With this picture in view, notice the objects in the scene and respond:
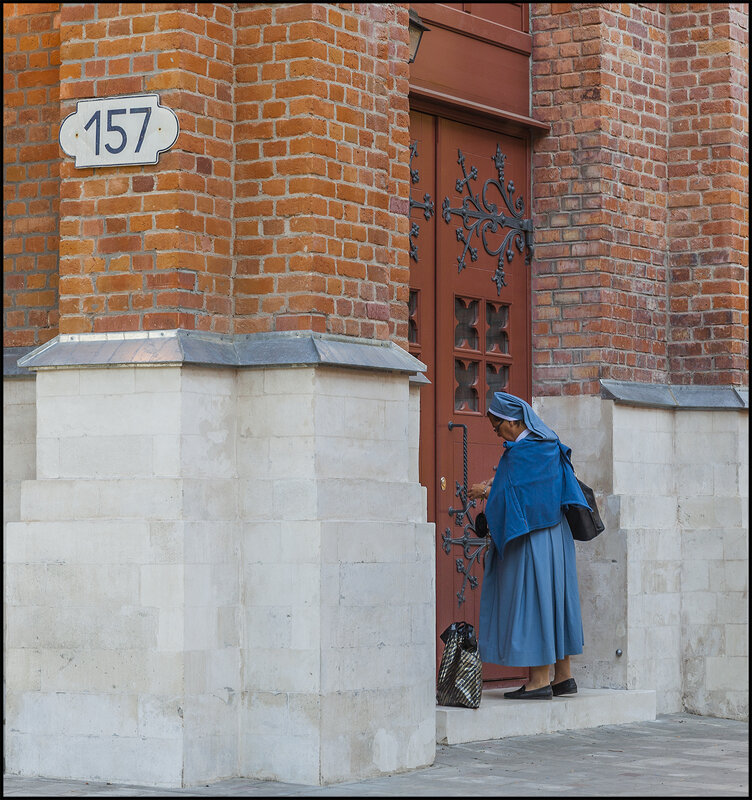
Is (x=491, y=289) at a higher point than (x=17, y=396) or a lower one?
higher

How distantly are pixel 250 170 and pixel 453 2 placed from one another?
9.30 feet

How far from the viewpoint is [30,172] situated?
8195 millimetres

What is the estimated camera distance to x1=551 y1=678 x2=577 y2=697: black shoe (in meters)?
9.63

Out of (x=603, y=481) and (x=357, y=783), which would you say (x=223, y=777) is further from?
(x=603, y=481)

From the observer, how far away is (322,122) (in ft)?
25.0

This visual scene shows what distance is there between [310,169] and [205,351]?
98cm

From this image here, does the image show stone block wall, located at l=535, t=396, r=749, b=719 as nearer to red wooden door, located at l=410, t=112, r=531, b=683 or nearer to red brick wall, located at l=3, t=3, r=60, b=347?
red wooden door, located at l=410, t=112, r=531, b=683

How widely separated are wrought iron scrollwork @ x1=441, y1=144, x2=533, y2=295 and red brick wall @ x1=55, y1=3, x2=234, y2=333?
2.54m

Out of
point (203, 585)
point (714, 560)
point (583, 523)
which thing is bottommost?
point (714, 560)

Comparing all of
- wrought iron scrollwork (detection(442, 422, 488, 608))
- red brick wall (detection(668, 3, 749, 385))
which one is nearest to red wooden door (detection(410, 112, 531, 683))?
wrought iron scrollwork (detection(442, 422, 488, 608))

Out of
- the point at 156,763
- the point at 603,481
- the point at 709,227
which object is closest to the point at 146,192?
the point at 156,763

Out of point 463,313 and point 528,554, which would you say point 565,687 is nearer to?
point 528,554

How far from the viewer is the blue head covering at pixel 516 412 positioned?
30.0ft

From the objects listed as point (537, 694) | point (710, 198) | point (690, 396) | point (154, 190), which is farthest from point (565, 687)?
point (154, 190)
